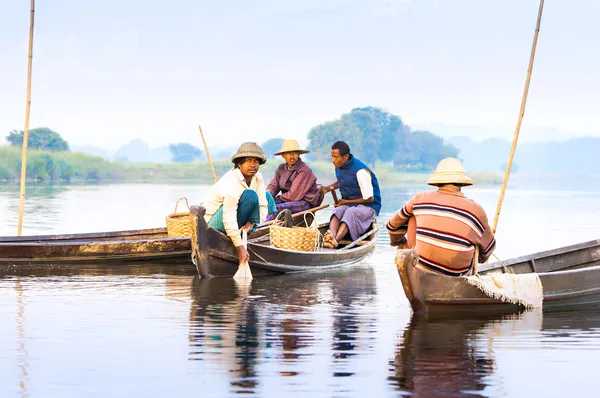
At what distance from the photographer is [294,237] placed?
367 inches

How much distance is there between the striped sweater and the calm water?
0.42m

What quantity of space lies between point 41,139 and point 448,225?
278ft

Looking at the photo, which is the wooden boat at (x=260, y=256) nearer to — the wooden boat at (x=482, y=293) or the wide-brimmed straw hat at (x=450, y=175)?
the wooden boat at (x=482, y=293)

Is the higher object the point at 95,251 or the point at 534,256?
the point at 534,256

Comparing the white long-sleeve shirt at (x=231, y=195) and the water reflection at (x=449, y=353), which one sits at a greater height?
the white long-sleeve shirt at (x=231, y=195)

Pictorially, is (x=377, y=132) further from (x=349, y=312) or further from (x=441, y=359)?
(x=441, y=359)

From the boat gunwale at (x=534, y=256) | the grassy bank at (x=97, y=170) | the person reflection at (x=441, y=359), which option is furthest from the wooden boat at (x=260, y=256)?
the grassy bank at (x=97, y=170)

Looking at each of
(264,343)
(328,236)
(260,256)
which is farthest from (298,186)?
(264,343)

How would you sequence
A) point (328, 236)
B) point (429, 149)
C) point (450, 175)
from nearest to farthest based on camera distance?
point (450, 175) → point (328, 236) → point (429, 149)

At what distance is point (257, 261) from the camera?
9258mm

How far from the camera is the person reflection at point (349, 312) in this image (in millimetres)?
5599

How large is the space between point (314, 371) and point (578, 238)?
1242cm

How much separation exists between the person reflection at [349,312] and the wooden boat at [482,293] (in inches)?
16.3

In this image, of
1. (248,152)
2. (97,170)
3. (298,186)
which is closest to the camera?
(248,152)
